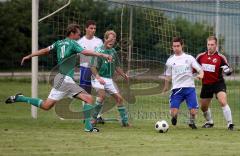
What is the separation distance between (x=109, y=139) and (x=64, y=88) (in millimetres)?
1878

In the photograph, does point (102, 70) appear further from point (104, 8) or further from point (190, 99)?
point (104, 8)

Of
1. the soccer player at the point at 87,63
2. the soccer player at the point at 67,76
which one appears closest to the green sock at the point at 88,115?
the soccer player at the point at 67,76

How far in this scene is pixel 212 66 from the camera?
1689cm

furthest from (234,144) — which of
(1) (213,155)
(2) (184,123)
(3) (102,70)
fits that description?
(2) (184,123)

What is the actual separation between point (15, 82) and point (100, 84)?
60.4ft

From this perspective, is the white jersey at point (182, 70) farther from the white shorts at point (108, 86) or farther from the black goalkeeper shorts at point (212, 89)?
the white shorts at point (108, 86)

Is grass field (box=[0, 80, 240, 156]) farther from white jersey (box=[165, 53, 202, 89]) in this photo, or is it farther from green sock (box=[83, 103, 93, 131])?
white jersey (box=[165, 53, 202, 89])

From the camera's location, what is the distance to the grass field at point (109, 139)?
38.7ft

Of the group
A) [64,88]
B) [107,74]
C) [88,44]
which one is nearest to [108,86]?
[107,74]

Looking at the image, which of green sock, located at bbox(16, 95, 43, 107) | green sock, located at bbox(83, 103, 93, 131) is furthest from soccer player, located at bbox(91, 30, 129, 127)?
green sock, located at bbox(16, 95, 43, 107)

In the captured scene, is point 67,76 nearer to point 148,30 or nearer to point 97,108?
point 97,108

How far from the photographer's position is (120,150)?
1195cm

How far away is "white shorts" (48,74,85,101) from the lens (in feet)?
49.3

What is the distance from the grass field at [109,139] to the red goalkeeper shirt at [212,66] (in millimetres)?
1109
